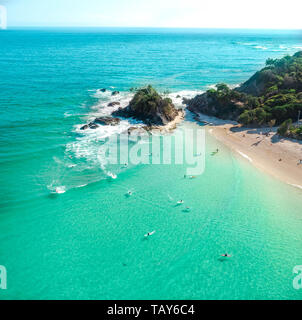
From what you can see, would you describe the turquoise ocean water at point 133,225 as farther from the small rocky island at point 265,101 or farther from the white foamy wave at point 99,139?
the small rocky island at point 265,101

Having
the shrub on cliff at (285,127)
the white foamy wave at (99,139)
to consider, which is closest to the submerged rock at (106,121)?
the white foamy wave at (99,139)

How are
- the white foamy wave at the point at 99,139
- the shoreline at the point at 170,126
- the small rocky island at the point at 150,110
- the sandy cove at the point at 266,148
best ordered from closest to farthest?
1. the sandy cove at the point at 266,148
2. the white foamy wave at the point at 99,139
3. the shoreline at the point at 170,126
4. the small rocky island at the point at 150,110

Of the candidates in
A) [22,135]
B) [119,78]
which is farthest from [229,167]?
[119,78]

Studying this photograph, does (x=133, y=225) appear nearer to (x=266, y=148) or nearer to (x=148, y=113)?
(x=266, y=148)

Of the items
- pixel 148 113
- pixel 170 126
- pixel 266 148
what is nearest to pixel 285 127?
pixel 266 148

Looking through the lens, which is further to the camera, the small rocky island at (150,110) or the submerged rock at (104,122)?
the small rocky island at (150,110)
